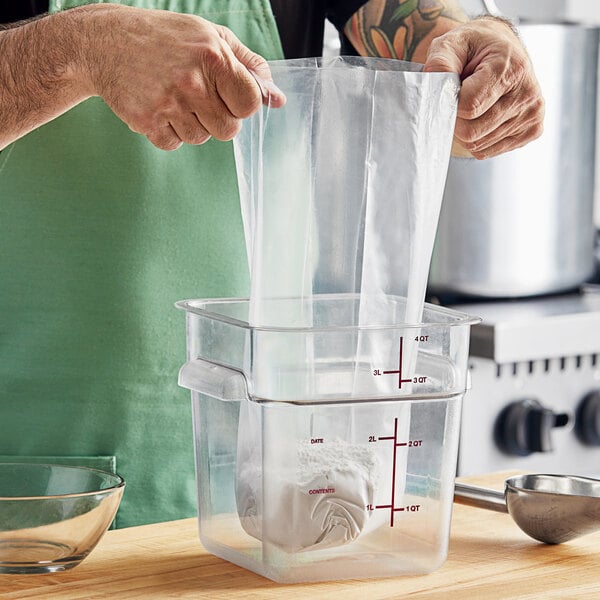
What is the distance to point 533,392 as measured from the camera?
157 centimetres

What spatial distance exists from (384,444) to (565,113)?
105 cm

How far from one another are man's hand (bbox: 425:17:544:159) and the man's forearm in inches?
10.6

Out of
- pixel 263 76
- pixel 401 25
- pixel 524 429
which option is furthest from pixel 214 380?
pixel 524 429

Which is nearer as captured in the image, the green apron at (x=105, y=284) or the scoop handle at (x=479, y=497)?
the scoop handle at (x=479, y=497)

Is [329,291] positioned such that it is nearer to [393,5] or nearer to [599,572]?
[599,572]

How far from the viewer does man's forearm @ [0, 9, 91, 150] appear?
0.89 metres

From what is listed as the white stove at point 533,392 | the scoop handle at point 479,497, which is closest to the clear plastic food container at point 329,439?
the scoop handle at point 479,497

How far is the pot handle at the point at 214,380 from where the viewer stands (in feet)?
2.59

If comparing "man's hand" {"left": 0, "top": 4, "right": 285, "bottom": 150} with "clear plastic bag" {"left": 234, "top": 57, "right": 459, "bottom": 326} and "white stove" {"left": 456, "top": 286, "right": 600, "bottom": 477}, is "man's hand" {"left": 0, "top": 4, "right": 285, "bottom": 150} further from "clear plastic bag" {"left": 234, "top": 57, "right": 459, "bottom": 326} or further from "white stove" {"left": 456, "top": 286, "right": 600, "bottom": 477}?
"white stove" {"left": 456, "top": 286, "right": 600, "bottom": 477}

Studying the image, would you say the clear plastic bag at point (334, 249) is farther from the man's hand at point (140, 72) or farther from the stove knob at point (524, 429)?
the stove knob at point (524, 429)

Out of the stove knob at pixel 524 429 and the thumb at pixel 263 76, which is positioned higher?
the thumb at pixel 263 76

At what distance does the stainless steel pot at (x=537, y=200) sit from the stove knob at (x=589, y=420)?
0.19m

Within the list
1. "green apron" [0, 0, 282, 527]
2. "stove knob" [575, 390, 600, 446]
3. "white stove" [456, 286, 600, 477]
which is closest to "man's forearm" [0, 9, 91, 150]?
"green apron" [0, 0, 282, 527]

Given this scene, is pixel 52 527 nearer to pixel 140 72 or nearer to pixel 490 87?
pixel 140 72
